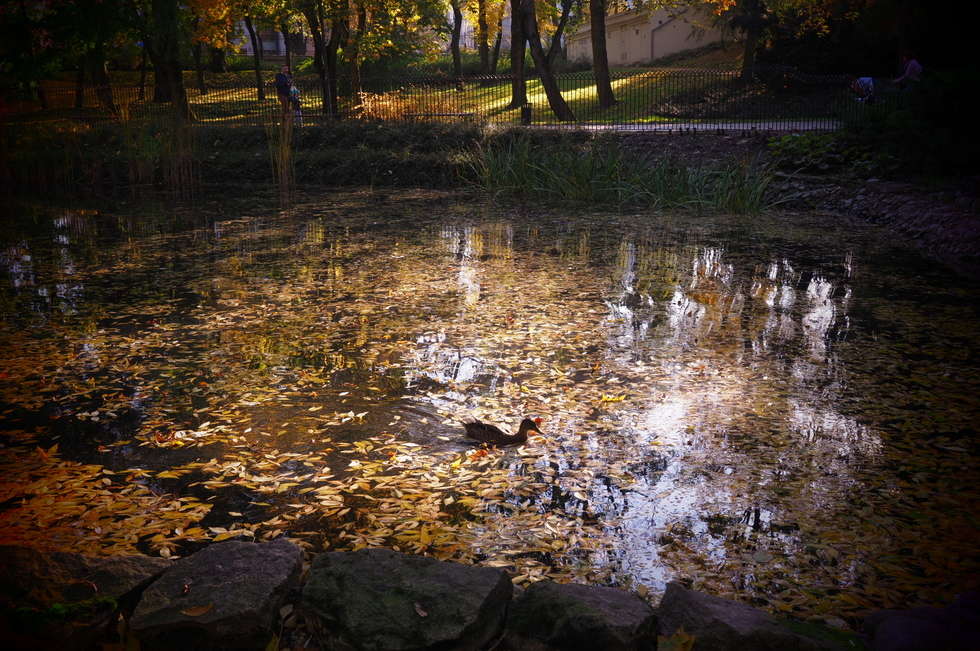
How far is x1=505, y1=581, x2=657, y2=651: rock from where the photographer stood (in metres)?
2.21

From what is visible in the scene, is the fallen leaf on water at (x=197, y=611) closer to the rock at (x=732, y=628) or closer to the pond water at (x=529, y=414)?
the pond water at (x=529, y=414)

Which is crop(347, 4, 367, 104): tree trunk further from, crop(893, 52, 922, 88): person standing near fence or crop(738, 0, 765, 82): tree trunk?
crop(893, 52, 922, 88): person standing near fence

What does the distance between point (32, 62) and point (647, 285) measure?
18.1ft

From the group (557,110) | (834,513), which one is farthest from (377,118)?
(834,513)

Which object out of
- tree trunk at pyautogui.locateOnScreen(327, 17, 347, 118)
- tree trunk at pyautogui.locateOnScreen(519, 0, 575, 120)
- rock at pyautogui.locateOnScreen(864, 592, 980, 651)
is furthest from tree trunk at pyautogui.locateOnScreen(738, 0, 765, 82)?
rock at pyautogui.locateOnScreen(864, 592, 980, 651)

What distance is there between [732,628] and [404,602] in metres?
0.94

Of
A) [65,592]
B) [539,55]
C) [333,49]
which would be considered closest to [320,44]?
[333,49]

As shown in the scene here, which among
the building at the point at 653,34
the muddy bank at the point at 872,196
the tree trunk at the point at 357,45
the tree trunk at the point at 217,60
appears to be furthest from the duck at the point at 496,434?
the tree trunk at the point at 217,60

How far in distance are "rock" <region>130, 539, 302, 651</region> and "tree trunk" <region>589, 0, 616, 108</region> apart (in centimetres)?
2047

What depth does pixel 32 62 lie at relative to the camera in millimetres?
6465

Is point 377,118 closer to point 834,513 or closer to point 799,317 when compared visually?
point 799,317

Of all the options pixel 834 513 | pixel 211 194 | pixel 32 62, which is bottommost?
pixel 834 513

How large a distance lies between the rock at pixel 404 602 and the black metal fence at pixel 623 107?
1348 cm

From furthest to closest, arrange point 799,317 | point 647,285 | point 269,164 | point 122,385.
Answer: point 269,164, point 647,285, point 799,317, point 122,385
